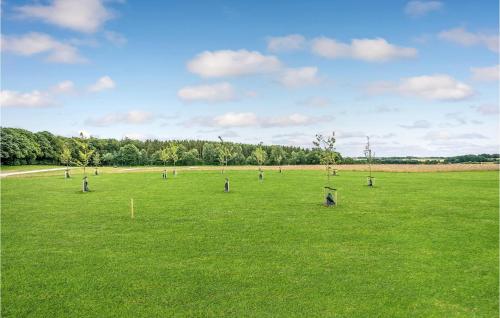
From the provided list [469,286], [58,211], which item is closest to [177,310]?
[469,286]

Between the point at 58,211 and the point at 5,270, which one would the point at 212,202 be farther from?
the point at 5,270

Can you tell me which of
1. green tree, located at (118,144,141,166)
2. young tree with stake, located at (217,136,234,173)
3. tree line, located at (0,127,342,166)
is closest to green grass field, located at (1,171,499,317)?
young tree with stake, located at (217,136,234,173)

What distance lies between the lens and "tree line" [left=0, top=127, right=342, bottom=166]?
319 ft

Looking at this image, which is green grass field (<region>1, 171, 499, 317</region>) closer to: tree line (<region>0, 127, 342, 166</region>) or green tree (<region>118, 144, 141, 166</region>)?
tree line (<region>0, 127, 342, 166</region>)

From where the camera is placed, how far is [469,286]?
11117 millimetres

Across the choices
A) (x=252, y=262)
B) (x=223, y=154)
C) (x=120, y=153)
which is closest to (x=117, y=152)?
(x=120, y=153)

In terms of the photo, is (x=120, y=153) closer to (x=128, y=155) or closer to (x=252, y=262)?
(x=128, y=155)

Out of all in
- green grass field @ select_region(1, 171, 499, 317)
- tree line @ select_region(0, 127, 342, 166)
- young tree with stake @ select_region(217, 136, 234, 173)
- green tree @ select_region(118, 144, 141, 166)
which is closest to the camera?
green grass field @ select_region(1, 171, 499, 317)

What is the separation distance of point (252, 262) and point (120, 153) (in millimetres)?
138457

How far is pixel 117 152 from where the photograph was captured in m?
146

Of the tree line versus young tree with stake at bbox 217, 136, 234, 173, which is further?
the tree line

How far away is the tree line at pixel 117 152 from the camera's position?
319 ft

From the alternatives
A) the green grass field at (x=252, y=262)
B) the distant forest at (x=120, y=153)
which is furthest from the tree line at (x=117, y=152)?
the green grass field at (x=252, y=262)

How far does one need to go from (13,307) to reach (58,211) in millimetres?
16037
